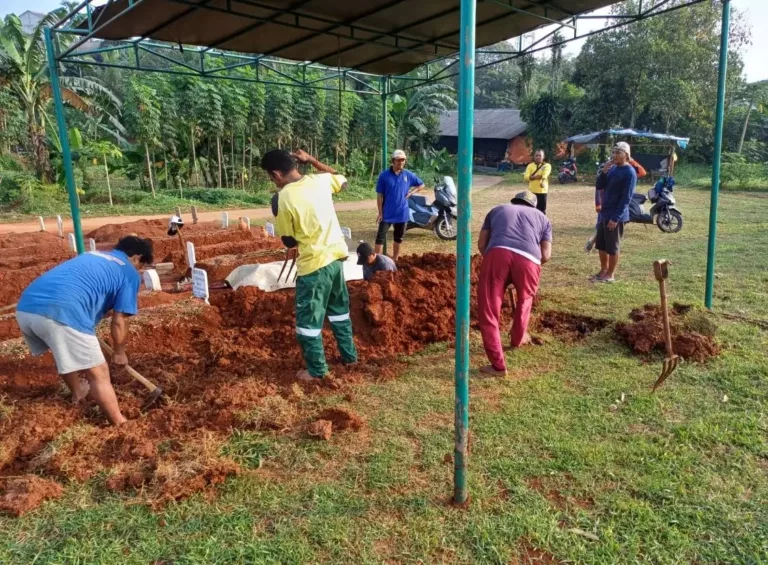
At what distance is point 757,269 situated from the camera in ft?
24.3

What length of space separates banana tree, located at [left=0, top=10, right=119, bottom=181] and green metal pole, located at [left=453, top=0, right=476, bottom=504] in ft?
52.4

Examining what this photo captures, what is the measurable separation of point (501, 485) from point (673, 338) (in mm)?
2637

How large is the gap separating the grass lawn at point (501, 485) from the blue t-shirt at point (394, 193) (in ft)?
11.8

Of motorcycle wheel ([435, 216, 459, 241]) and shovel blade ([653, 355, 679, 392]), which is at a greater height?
motorcycle wheel ([435, 216, 459, 241])

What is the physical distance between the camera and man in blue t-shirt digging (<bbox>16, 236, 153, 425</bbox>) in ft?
10.8

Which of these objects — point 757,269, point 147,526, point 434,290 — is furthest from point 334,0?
point 757,269

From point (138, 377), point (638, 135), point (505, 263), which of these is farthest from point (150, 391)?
point (638, 135)

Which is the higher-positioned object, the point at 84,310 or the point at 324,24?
the point at 324,24

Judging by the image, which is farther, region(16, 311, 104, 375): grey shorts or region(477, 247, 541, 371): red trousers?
region(477, 247, 541, 371): red trousers

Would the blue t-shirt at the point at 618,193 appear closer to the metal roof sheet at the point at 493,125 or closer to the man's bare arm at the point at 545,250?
the man's bare arm at the point at 545,250

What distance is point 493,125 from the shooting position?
118 feet

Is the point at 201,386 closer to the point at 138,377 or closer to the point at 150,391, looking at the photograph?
the point at 150,391

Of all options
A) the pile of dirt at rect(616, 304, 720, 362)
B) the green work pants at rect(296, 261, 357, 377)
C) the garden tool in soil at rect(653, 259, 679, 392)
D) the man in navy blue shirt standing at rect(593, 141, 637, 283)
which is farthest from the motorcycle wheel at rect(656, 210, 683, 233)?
the green work pants at rect(296, 261, 357, 377)

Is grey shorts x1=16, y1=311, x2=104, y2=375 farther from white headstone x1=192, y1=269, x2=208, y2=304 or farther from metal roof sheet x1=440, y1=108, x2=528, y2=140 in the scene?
metal roof sheet x1=440, y1=108, x2=528, y2=140
